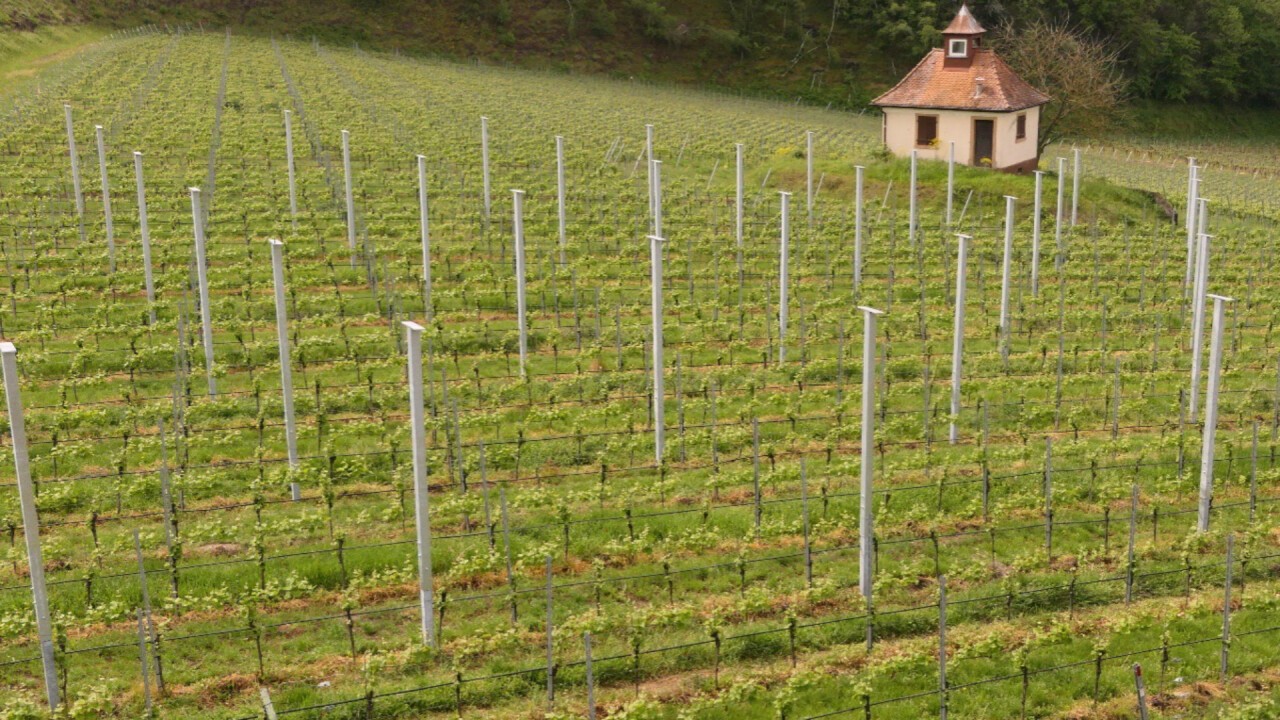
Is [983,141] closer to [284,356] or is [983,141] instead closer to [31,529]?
[284,356]

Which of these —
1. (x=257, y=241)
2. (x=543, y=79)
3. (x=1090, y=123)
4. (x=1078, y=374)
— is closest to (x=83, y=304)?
(x=257, y=241)

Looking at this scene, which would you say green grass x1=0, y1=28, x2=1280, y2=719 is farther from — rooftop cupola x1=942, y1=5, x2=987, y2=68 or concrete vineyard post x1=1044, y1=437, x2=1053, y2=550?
rooftop cupola x1=942, y1=5, x2=987, y2=68

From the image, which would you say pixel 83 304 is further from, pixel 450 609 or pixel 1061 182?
pixel 1061 182

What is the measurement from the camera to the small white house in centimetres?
3922

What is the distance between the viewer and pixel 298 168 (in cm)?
3631

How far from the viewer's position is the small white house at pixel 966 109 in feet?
129

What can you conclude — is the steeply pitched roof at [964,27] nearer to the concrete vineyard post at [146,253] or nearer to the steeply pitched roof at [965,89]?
the steeply pitched roof at [965,89]

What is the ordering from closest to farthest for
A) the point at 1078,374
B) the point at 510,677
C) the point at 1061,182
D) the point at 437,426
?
the point at 510,677
the point at 437,426
the point at 1078,374
the point at 1061,182

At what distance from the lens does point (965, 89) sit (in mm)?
39844

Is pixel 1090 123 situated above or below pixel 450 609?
above

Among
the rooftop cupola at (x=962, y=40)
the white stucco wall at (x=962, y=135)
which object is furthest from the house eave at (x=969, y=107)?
the rooftop cupola at (x=962, y=40)

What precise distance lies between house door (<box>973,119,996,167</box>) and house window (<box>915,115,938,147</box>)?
1229 mm

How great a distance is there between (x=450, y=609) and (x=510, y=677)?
1.67m

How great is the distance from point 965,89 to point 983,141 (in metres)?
1.71
